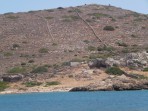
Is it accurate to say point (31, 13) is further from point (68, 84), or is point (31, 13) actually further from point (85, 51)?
point (68, 84)

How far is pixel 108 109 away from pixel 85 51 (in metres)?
44.6

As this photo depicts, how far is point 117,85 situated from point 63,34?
125 feet

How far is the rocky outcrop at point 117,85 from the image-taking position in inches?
2309

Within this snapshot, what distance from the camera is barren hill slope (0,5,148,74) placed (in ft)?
264

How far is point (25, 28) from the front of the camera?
100 m

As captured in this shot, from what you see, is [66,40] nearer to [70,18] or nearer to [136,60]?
[70,18]

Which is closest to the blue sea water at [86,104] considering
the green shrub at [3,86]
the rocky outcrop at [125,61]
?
the green shrub at [3,86]

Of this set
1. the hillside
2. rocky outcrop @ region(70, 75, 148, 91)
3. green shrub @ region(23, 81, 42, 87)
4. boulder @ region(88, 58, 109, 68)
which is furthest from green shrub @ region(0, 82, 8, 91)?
boulder @ region(88, 58, 109, 68)

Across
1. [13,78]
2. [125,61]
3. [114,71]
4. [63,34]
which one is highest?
[63,34]

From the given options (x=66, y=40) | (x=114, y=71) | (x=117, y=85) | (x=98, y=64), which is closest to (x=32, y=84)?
(x=98, y=64)

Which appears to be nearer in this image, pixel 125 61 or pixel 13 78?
pixel 13 78

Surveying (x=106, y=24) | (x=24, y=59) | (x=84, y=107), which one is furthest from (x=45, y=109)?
(x=106, y=24)

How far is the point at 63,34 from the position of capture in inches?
3760

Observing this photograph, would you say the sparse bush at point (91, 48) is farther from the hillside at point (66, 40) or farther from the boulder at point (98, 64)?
the boulder at point (98, 64)
